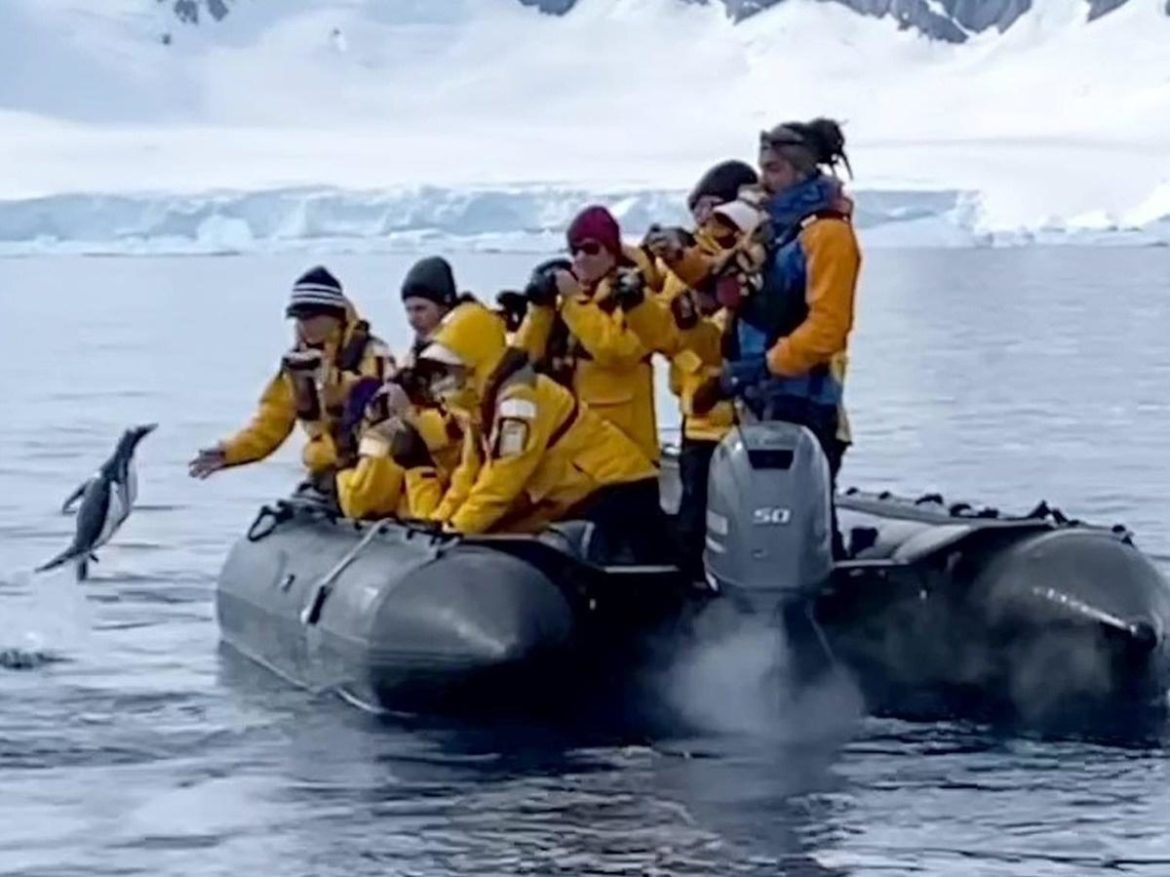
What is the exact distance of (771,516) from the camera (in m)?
10.8

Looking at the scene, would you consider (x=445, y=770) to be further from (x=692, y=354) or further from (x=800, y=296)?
(x=800, y=296)

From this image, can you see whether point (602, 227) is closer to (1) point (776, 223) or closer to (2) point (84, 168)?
(1) point (776, 223)

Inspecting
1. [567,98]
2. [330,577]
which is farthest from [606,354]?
[567,98]

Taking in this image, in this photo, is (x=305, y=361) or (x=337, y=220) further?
(x=337, y=220)

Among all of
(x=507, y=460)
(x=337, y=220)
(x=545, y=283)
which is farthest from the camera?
(x=337, y=220)

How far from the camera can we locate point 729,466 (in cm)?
1090

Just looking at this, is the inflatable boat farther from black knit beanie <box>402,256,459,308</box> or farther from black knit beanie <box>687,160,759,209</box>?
black knit beanie <box>687,160,759,209</box>

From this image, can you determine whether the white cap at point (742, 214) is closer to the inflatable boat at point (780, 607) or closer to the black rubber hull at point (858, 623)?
the inflatable boat at point (780, 607)

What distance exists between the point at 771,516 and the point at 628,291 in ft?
3.38

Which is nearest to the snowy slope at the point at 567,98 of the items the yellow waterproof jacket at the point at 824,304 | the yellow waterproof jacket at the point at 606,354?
the yellow waterproof jacket at the point at 606,354

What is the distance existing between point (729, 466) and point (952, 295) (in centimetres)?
5885

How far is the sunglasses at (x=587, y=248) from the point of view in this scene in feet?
37.2

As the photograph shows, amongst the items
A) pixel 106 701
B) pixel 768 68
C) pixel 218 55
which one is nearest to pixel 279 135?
pixel 218 55

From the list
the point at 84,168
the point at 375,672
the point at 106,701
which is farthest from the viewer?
the point at 84,168
